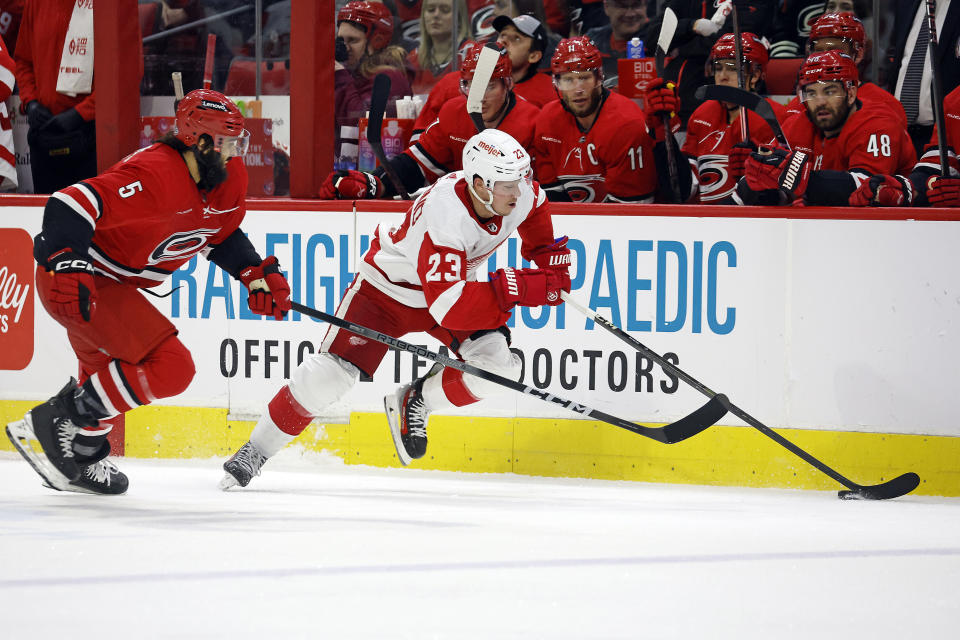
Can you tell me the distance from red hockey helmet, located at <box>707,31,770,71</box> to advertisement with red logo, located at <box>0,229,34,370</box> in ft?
8.81

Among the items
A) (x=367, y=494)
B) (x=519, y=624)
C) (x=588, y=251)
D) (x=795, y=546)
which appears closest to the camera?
(x=519, y=624)

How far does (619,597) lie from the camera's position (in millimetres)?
2225

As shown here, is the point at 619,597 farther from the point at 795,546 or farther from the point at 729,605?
the point at 795,546

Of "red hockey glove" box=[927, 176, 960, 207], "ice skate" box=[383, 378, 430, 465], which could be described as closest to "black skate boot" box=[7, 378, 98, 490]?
"ice skate" box=[383, 378, 430, 465]

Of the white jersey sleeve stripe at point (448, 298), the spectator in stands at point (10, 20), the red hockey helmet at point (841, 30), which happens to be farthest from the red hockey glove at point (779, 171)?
the spectator in stands at point (10, 20)

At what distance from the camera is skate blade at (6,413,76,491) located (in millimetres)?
3439

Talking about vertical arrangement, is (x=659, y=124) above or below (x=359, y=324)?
above

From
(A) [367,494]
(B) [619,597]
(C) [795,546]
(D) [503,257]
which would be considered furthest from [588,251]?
(B) [619,597]

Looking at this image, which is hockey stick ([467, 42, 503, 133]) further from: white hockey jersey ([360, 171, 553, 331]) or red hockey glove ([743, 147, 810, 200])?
red hockey glove ([743, 147, 810, 200])

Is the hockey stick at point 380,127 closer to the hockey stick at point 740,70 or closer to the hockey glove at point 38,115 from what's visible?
the hockey stick at point 740,70

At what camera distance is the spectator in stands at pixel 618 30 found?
199 inches

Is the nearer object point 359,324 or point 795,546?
point 795,546

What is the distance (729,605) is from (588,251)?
6.39ft

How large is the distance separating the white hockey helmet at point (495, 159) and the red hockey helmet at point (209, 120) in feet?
2.23
